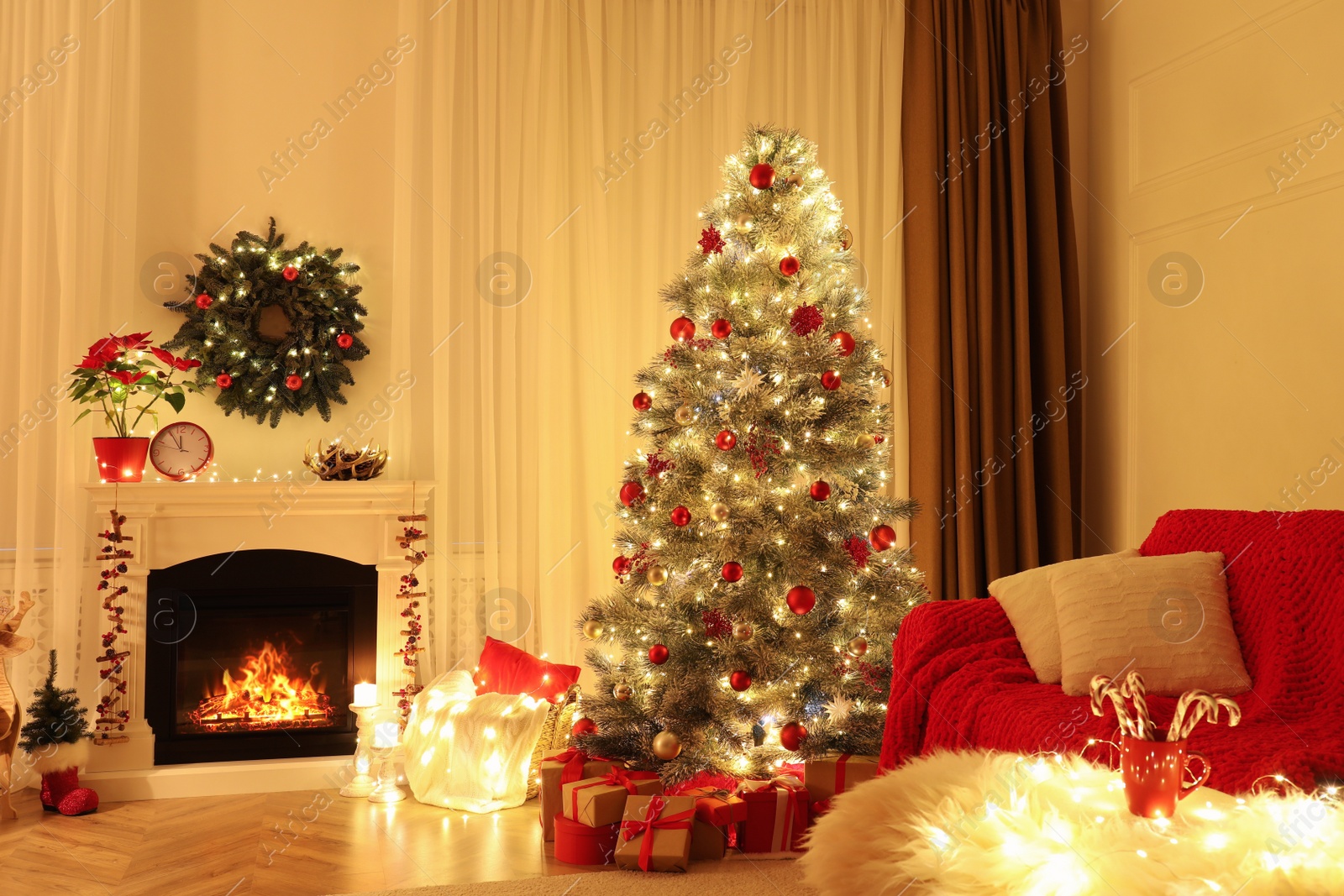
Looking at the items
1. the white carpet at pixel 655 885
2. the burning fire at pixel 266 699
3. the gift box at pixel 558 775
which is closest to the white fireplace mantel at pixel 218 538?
the burning fire at pixel 266 699

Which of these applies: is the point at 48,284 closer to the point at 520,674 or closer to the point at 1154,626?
the point at 520,674

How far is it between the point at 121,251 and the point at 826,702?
116 inches

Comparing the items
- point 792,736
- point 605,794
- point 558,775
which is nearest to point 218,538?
point 558,775

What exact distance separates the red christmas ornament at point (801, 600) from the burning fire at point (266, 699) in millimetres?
1873

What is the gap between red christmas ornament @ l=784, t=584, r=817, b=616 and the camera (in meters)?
2.75

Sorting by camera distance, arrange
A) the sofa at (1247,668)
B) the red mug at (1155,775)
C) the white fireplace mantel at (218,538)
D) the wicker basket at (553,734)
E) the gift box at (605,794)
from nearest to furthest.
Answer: the red mug at (1155,775)
the sofa at (1247,668)
the gift box at (605,794)
the wicker basket at (553,734)
the white fireplace mantel at (218,538)

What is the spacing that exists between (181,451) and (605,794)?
6.57 feet

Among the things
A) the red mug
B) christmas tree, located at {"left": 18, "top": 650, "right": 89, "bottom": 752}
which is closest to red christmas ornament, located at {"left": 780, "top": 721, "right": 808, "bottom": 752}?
the red mug

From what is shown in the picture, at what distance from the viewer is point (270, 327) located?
12.4ft

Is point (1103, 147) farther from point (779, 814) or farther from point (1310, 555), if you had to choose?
point (779, 814)

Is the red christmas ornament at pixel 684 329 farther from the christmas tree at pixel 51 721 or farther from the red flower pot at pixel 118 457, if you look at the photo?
the christmas tree at pixel 51 721

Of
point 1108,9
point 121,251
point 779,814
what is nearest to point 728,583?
point 779,814

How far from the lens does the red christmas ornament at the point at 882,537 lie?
2.84m

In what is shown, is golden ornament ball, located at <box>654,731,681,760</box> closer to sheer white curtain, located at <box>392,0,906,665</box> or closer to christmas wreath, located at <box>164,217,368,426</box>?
sheer white curtain, located at <box>392,0,906,665</box>
